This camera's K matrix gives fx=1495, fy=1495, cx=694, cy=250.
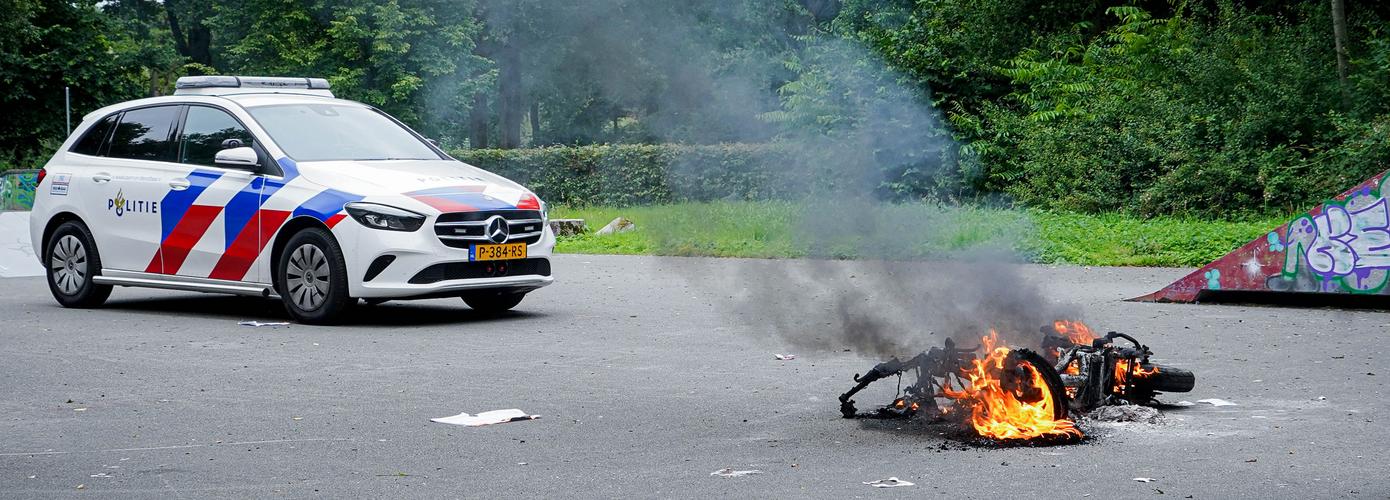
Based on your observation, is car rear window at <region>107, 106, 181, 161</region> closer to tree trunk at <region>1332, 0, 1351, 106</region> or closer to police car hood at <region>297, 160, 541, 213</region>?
police car hood at <region>297, 160, 541, 213</region>

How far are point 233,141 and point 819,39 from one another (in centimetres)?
611

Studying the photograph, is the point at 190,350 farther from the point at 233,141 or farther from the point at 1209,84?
the point at 1209,84

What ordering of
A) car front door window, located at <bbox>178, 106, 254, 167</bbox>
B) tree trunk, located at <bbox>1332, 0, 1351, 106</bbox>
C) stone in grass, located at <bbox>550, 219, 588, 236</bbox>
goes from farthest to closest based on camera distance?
tree trunk, located at <bbox>1332, 0, 1351, 106</bbox>, stone in grass, located at <bbox>550, 219, 588, 236</bbox>, car front door window, located at <bbox>178, 106, 254, 167</bbox>

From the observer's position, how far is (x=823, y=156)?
1034 centimetres

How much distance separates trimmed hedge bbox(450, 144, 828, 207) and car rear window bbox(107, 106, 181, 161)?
2.50 m

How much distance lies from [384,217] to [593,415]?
4507mm

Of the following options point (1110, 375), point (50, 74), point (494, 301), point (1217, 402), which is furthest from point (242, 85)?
point (50, 74)

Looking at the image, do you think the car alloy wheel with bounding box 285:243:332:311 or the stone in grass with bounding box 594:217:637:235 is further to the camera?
the stone in grass with bounding box 594:217:637:235

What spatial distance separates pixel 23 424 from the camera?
7.09 metres

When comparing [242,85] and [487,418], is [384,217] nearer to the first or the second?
[242,85]

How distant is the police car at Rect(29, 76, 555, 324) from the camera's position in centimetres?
1129

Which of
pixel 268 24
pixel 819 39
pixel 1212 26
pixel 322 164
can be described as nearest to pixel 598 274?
pixel 322 164

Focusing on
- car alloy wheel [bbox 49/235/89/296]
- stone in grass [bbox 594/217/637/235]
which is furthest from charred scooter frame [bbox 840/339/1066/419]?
stone in grass [bbox 594/217/637/235]

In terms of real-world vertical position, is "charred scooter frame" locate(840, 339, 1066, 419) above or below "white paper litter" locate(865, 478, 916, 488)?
above
